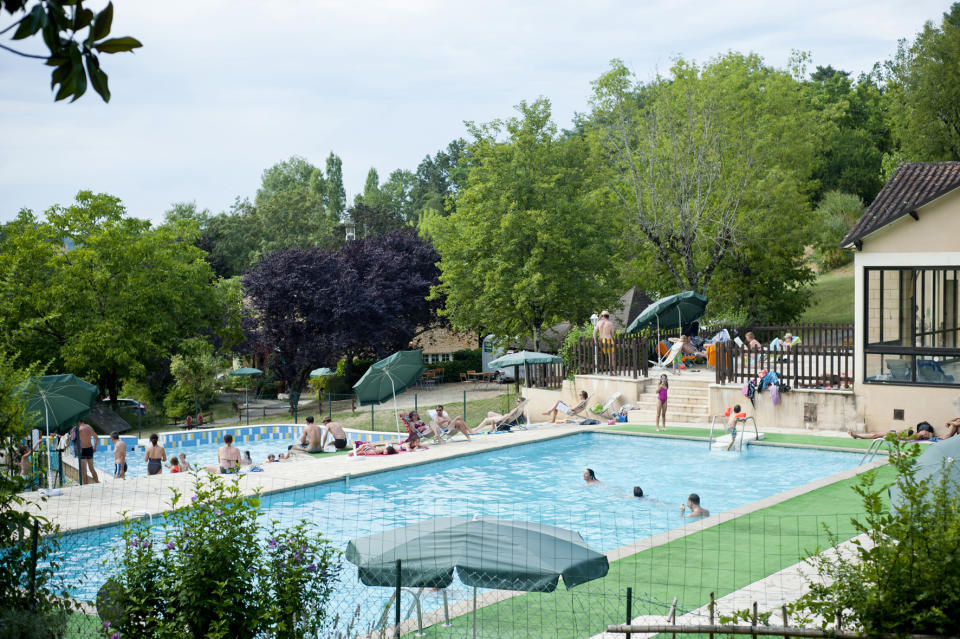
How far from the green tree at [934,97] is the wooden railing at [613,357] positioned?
88.5 feet

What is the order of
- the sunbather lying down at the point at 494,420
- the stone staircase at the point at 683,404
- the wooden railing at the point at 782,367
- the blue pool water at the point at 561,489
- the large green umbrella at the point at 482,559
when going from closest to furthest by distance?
the large green umbrella at the point at 482,559 → the blue pool water at the point at 561,489 → the wooden railing at the point at 782,367 → the stone staircase at the point at 683,404 → the sunbather lying down at the point at 494,420

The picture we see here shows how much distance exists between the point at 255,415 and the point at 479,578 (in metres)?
30.2

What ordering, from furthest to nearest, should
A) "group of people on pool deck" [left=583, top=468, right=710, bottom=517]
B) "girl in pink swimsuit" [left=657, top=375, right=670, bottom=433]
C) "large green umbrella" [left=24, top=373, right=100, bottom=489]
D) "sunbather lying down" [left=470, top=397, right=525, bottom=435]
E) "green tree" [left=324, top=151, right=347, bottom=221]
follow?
"green tree" [left=324, top=151, right=347, bottom=221]
"sunbather lying down" [left=470, top=397, right=525, bottom=435]
"girl in pink swimsuit" [left=657, top=375, right=670, bottom=433]
"large green umbrella" [left=24, top=373, right=100, bottom=489]
"group of people on pool deck" [left=583, top=468, right=710, bottom=517]

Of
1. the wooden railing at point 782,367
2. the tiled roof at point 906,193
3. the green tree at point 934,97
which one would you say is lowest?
the wooden railing at point 782,367

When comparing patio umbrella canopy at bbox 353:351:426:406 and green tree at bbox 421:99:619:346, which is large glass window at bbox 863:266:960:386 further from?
patio umbrella canopy at bbox 353:351:426:406

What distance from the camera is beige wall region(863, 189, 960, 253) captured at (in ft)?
66.3

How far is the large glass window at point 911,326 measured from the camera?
20562mm

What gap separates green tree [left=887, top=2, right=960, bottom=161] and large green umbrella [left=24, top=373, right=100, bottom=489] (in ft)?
136

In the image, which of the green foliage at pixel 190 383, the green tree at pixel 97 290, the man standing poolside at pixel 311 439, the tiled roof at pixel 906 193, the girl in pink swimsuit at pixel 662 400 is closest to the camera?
the tiled roof at pixel 906 193

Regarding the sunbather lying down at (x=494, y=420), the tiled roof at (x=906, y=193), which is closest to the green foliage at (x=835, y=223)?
the tiled roof at (x=906, y=193)

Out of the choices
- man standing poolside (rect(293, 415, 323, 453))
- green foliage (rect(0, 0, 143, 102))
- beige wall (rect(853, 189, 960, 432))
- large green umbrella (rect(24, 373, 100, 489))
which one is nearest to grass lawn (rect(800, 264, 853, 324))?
beige wall (rect(853, 189, 960, 432))

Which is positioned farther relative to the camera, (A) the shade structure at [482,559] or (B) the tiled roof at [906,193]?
(B) the tiled roof at [906,193]

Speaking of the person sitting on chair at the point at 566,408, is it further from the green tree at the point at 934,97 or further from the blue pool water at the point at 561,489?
the green tree at the point at 934,97

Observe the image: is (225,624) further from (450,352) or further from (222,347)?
(450,352)
